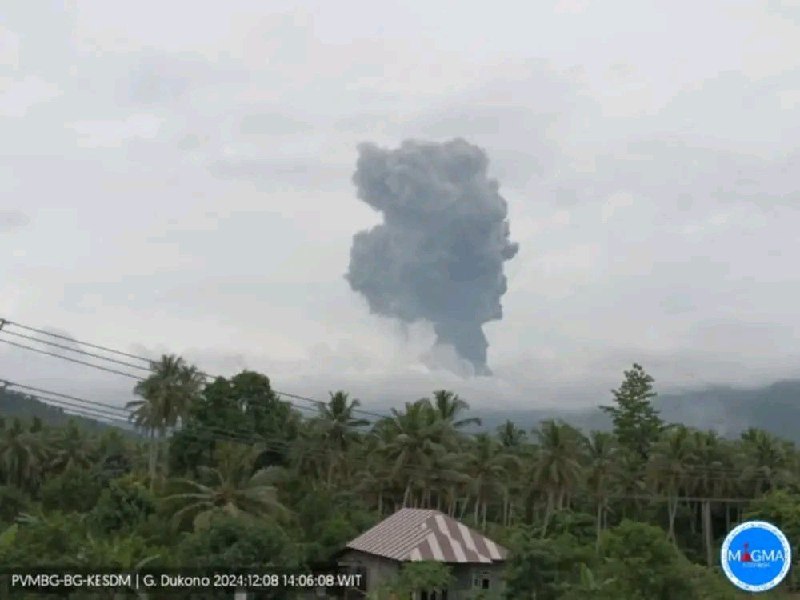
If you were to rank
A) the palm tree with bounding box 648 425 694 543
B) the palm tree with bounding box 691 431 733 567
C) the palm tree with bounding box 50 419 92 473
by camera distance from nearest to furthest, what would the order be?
the palm tree with bounding box 50 419 92 473, the palm tree with bounding box 648 425 694 543, the palm tree with bounding box 691 431 733 567

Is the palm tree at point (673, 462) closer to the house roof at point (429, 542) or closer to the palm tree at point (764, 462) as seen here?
the palm tree at point (764, 462)

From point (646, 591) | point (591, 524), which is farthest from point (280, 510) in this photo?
point (591, 524)

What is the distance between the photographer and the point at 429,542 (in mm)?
45906

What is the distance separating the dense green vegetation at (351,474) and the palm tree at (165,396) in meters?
0.13

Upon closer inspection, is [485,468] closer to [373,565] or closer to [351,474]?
[351,474]

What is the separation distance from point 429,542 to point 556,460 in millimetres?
33035

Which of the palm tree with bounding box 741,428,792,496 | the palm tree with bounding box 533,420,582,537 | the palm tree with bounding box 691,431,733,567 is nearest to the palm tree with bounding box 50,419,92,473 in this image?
the palm tree with bounding box 533,420,582,537

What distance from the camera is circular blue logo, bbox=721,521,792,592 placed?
14492 millimetres

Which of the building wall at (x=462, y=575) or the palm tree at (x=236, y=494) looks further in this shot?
the palm tree at (x=236, y=494)

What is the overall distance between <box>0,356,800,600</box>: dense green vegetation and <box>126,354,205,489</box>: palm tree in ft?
0.42

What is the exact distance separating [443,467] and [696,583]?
35112 millimetres

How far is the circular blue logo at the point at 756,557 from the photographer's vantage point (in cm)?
1449

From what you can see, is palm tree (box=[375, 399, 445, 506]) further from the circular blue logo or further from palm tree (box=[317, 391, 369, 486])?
the circular blue logo

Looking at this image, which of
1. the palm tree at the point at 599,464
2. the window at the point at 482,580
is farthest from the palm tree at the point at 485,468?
the window at the point at 482,580
